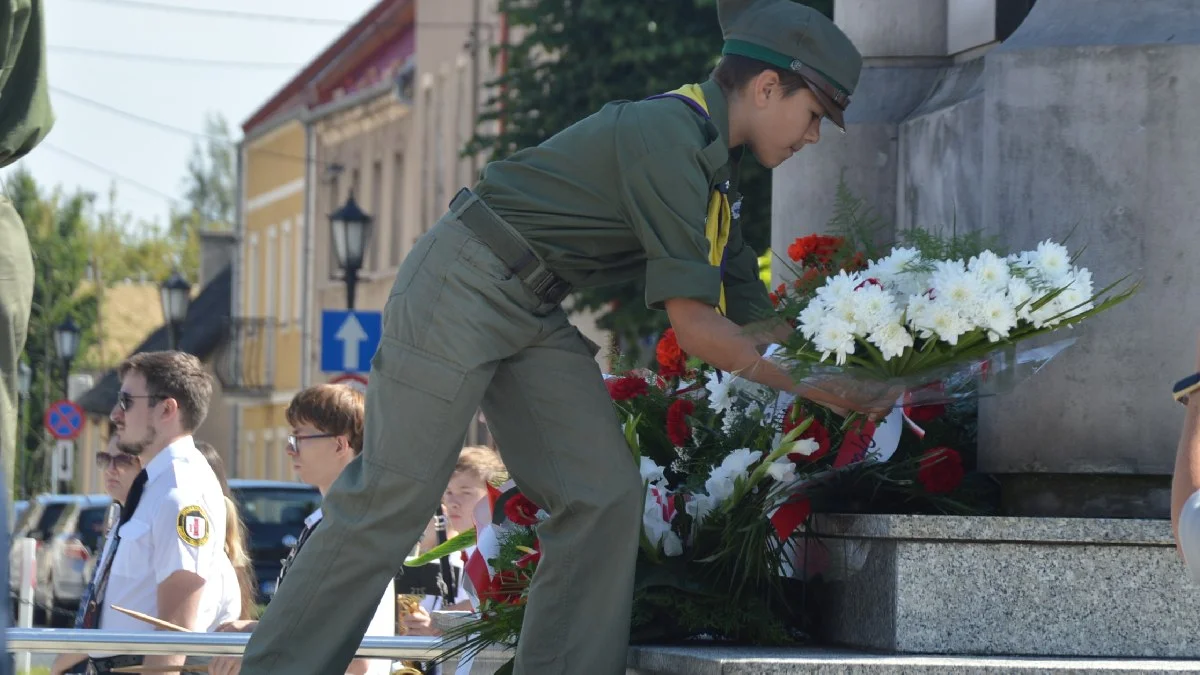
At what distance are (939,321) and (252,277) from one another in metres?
51.8

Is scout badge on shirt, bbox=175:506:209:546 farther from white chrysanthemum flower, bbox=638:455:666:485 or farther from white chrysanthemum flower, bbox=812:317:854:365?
white chrysanthemum flower, bbox=812:317:854:365

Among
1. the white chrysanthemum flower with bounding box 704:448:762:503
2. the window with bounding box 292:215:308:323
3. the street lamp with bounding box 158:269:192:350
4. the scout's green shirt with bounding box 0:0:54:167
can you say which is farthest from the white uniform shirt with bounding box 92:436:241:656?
the window with bounding box 292:215:308:323

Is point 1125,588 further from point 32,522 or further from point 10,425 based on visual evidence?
point 32,522

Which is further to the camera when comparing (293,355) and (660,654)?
(293,355)

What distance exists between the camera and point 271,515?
21125 mm

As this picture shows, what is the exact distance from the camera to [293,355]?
48.9 meters

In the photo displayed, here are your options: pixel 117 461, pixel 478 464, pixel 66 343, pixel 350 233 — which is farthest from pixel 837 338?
pixel 66 343

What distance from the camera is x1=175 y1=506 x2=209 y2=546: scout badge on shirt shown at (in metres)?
6.78

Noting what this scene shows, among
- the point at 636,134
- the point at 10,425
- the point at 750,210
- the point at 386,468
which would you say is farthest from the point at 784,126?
the point at 750,210

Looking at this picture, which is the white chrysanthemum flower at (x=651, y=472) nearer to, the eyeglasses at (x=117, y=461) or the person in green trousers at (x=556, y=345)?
the person in green trousers at (x=556, y=345)

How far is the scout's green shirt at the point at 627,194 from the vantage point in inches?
190

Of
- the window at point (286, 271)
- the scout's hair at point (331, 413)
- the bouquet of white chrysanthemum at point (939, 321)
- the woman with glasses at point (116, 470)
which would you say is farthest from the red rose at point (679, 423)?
the window at point (286, 271)

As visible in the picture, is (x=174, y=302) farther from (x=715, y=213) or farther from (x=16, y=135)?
(x=715, y=213)

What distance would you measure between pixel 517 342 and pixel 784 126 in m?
0.76
